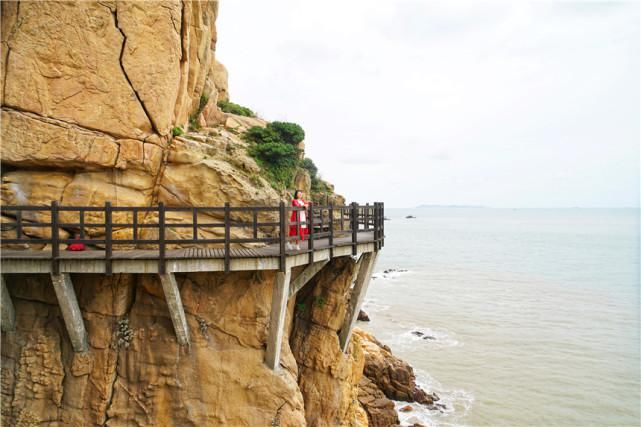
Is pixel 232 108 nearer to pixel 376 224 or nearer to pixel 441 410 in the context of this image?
pixel 376 224

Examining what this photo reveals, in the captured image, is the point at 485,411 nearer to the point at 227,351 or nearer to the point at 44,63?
the point at 227,351

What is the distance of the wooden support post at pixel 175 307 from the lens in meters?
8.62

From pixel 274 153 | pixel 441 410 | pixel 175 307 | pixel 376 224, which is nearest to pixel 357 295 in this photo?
pixel 376 224

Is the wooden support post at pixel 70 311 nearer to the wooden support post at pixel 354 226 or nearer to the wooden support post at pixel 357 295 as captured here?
the wooden support post at pixel 354 226

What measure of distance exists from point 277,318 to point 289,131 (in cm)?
658

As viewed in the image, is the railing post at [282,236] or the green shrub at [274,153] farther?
the green shrub at [274,153]

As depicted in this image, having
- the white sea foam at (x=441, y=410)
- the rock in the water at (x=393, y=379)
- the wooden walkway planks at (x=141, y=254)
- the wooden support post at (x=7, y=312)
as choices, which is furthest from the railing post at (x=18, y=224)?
the white sea foam at (x=441, y=410)

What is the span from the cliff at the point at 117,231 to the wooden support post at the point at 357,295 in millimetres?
2633

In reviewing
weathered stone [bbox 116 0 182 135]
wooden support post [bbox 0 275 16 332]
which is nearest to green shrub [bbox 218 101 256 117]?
weathered stone [bbox 116 0 182 135]

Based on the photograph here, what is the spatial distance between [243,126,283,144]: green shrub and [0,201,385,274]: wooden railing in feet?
9.70

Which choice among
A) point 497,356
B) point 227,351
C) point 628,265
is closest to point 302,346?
point 227,351

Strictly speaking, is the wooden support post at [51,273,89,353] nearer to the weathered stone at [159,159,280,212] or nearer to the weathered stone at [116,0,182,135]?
the weathered stone at [159,159,280,212]

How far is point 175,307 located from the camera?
901 cm

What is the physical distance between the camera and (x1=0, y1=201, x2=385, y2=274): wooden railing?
8.32 metres
